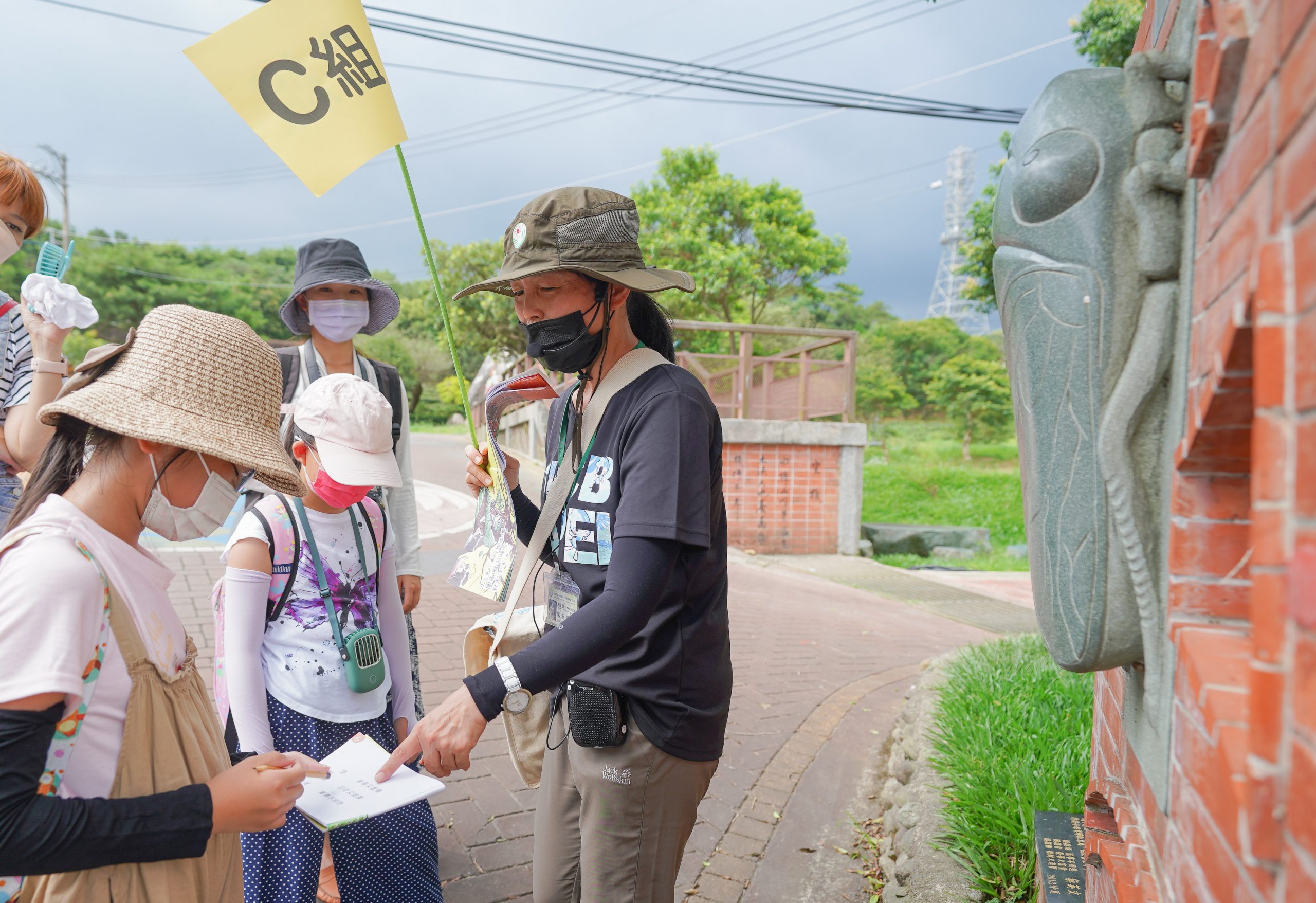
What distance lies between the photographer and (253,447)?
4.89ft

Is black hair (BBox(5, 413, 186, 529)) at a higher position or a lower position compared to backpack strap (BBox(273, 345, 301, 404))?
lower

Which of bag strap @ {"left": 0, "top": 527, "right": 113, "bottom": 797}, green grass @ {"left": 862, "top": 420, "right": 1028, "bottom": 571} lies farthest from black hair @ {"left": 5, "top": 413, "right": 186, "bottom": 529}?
green grass @ {"left": 862, "top": 420, "right": 1028, "bottom": 571}

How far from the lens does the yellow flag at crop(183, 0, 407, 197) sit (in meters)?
1.88

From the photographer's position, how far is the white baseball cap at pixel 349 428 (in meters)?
2.23

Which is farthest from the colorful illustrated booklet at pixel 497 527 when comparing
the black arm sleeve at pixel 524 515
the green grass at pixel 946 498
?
the green grass at pixel 946 498

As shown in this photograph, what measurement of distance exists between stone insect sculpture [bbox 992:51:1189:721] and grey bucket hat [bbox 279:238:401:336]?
2438 millimetres

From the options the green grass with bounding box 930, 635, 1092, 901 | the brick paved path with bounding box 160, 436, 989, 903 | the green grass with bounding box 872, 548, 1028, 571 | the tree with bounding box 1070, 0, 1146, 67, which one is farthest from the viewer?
the green grass with bounding box 872, 548, 1028, 571

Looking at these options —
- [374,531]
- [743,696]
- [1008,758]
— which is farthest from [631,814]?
[743,696]

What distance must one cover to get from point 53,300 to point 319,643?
1310mm

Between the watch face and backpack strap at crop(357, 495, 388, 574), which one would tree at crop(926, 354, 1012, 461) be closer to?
backpack strap at crop(357, 495, 388, 574)

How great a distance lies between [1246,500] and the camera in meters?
1.17

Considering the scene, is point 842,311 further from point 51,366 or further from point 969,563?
point 51,366

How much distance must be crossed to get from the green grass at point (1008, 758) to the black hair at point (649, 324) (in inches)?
77.7

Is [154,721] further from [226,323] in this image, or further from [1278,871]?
[1278,871]
